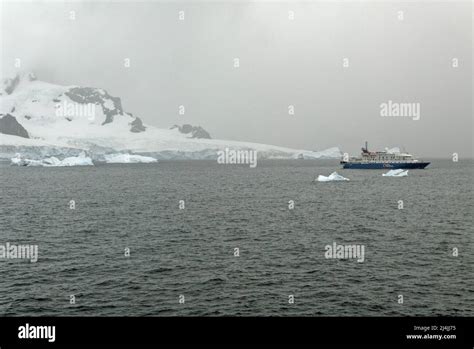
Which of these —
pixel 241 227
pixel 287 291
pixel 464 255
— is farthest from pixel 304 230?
pixel 287 291

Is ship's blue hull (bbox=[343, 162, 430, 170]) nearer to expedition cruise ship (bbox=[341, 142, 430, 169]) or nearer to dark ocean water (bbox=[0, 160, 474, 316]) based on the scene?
expedition cruise ship (bbox=[341, 142, 430, 169])

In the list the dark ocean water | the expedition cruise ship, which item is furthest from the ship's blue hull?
the dark ocean water

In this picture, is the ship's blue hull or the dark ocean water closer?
the dark ocean water

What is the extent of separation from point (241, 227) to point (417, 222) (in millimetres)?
20434
